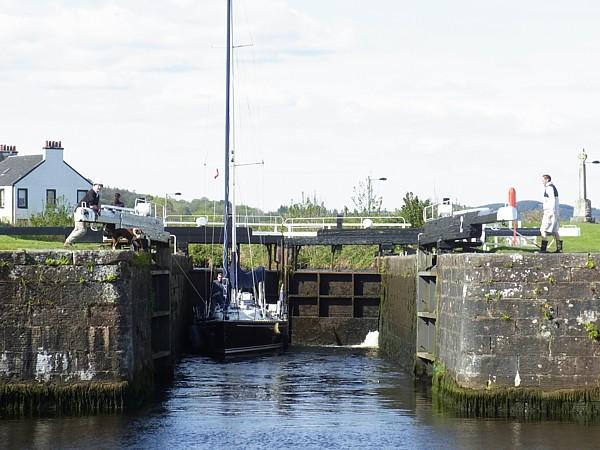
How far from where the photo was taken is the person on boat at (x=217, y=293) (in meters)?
37.4

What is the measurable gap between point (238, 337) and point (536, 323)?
15076mm

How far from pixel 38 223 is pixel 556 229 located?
32.0 meters

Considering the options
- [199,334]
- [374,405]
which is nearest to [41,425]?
[374,405]

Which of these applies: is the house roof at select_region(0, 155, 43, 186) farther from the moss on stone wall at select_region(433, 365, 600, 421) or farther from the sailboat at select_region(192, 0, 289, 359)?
the moss on stone wall at select_region(433, 365, 600, 421)

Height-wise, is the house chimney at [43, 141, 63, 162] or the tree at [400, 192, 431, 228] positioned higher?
the house chimney at [43, 141, 63, 162]

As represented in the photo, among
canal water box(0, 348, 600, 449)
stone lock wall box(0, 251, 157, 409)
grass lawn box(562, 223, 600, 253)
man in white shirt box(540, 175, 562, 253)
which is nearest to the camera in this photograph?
canal water box(0, 348, 600, 449)

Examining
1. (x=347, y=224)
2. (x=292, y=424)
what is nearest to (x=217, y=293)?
(x=347, y=224)

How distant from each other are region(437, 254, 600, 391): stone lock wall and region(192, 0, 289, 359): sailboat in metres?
14.1

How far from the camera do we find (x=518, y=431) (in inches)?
781

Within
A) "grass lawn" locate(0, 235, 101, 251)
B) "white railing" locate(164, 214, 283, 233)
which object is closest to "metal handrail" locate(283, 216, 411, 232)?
"white railing" locate(164, 214, 283, 233)

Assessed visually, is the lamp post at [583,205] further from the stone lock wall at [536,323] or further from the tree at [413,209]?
the stone lock wall at [536,323]

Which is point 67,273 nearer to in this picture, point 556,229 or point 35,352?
point 35,352

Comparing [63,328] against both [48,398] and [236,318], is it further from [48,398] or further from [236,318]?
[236,318]

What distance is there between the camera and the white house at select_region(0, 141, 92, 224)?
65.9 m
